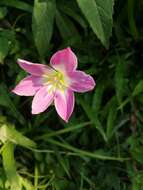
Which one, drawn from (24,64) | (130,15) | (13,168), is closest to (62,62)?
(24,64)

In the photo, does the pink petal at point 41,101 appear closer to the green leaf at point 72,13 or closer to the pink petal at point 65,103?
the pink petal at point 65,103

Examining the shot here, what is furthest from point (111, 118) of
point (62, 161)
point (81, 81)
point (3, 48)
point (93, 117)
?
point (3, 48)

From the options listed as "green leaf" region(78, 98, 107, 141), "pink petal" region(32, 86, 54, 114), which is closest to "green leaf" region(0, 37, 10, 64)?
"pink petal" region(32, 86, 54, 114)

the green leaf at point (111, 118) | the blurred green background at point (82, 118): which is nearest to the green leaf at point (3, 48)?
the blurred green background at point (82, 118)

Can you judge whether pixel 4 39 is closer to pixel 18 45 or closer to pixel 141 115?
pixel 18 45

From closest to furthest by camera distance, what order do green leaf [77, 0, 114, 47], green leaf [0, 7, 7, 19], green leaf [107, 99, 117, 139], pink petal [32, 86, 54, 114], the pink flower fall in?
green leaf [77, 0, 114, 47]
the pink flower
pink petal [32, 86, 54, 114]
green leaf [0, 7, 7, 19]
green leaf [107, 99, 117, 139]

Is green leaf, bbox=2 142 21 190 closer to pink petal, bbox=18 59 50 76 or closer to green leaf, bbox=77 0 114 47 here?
pink petal, bbox=18 59 50 76

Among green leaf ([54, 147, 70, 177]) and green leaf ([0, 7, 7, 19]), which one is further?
green leaf ([54, 147, 70, 177])
